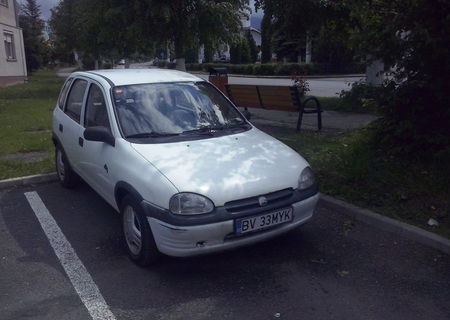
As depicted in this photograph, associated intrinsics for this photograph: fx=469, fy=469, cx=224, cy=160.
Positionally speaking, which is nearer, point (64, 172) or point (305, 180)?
point (305, 180)

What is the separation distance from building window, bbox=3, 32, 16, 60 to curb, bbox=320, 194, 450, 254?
2622cm

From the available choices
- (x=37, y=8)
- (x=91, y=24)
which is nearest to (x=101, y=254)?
(x=91, y=24)

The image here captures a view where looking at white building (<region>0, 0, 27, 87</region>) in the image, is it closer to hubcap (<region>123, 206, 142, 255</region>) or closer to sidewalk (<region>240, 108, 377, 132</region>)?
sidewalk (<region>240, 108, 377, 132</region>)

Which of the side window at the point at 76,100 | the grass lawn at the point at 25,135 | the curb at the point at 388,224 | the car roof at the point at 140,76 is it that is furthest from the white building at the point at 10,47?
the curb at the point at 388,224

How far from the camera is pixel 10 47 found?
91.1 feet

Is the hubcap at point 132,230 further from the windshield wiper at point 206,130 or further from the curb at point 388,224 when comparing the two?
the curb at point 388,224

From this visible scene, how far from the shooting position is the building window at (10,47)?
27188 mm

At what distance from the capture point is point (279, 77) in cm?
3872

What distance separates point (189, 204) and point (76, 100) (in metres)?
2.97

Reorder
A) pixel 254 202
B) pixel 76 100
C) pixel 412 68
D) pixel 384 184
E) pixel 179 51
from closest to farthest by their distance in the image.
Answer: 1. pixel 254 202
2. pixel 384 184
3. pixel 76 100
4. pixel 412 68
5. pixel 179 51

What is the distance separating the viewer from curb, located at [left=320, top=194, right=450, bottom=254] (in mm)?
4535

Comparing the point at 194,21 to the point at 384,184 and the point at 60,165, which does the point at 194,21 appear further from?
the point at 384,184

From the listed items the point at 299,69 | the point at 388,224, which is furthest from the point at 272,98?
the point at 299,69

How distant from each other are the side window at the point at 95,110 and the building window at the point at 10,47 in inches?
968
